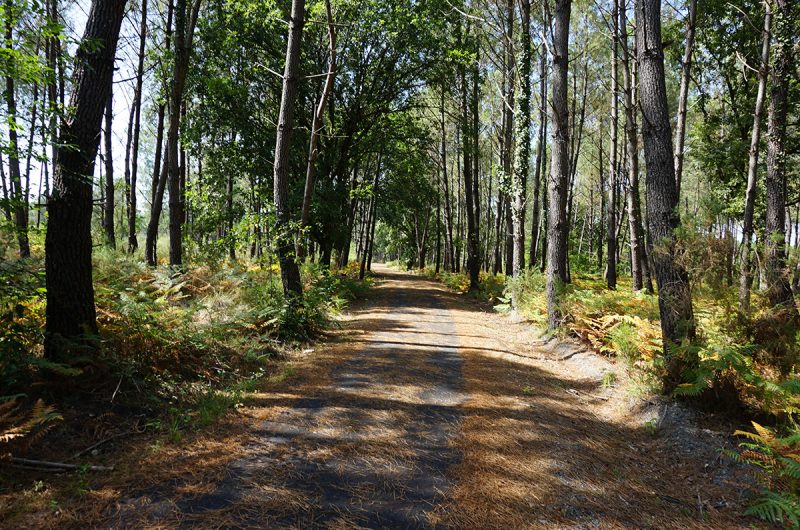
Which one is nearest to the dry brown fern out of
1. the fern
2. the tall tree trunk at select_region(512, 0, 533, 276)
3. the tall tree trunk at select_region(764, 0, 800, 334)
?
the fern

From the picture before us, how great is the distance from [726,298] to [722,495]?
2421mm

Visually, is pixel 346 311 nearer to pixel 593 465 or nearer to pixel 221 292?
pixel 221 292

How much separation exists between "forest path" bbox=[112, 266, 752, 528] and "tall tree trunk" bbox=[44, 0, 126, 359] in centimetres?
197

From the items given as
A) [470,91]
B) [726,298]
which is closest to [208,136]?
[470,91]

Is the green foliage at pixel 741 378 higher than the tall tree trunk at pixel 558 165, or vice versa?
the tall tree trunk at pixel 558 165

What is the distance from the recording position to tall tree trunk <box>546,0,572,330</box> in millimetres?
9219

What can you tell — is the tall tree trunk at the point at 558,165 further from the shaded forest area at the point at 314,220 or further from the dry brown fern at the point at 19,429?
the dry brown fern at the point at 19,429

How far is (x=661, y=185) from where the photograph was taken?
5332 mm

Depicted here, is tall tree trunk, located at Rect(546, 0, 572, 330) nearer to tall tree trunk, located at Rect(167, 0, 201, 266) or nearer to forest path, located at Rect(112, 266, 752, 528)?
forest path, located at Rect(112, 266, 752, 528)

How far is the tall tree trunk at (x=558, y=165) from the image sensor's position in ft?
30.2

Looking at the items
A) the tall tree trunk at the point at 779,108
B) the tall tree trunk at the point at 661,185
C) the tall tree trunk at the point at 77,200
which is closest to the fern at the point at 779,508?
the tall tree trunk at the point at 661,185

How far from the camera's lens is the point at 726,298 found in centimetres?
491

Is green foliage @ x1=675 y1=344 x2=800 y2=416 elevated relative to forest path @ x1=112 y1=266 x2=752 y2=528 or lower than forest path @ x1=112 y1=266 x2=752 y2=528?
elevated

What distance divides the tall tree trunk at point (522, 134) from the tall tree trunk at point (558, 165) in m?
2.94
